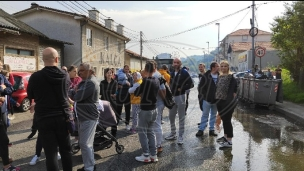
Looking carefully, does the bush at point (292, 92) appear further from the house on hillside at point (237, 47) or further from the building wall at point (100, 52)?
the house on hillside at point (237, 47)

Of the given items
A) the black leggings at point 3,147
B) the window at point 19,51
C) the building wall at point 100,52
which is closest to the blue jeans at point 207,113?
the black leggings at point 3,147

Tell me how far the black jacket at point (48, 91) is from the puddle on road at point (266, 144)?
10.3 feet

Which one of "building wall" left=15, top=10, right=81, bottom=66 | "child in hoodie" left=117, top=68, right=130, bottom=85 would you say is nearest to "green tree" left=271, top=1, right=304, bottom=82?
"child in hoodie" left=117, top=68, right=130, bottom=85

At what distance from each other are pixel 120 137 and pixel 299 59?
12.6 m

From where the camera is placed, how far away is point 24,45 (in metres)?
15.5

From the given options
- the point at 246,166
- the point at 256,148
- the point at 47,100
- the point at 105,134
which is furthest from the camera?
the point at 256,148

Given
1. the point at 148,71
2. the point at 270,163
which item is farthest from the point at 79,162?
the point at 270,163

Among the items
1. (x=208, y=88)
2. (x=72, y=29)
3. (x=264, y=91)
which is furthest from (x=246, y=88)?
(x=72, y=29)

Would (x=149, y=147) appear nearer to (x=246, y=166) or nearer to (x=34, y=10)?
(x=246, y=166)

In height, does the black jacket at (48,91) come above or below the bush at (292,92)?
above

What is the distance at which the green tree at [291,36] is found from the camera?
13554mm

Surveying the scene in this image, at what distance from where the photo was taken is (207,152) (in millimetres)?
5602

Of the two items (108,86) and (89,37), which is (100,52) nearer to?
(89,37)

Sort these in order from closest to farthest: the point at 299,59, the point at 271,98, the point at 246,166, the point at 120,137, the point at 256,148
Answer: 1. the point at 246,166
2. the point at 256,148
3. the point at 120,137
4. the point at 271,98
5. the point at 299,59
